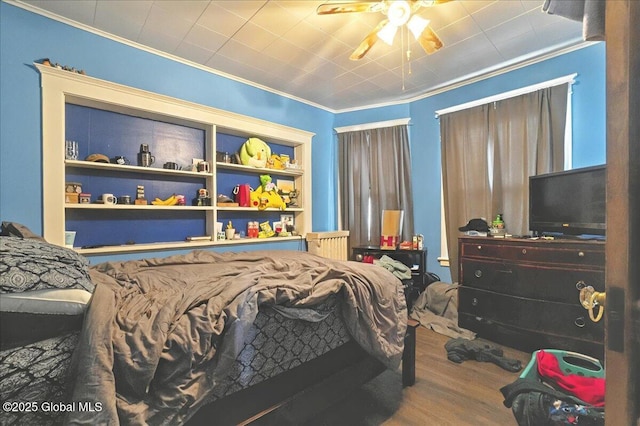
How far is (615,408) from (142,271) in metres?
2.20

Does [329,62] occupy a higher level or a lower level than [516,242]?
higher

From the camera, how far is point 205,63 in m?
2.82

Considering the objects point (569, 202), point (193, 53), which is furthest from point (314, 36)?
point (569, 202)

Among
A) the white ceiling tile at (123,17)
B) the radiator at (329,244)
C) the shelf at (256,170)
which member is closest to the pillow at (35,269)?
the white ceiling tile at (123,17)

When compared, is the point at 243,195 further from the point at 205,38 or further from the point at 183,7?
the point at 183,7

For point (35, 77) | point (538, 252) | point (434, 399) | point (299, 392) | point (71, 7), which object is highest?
point (71, 7)

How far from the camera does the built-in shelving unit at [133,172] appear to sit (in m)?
2.10

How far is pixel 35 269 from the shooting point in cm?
80

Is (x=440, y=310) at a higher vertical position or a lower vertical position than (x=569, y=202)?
lower

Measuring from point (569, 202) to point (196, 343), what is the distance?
9.04 feet

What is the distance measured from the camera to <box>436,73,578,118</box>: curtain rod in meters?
2.53

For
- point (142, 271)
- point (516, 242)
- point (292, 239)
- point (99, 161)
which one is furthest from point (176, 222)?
point (516, 242)

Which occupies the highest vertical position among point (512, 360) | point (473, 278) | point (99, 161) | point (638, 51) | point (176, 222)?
point (99, 161)

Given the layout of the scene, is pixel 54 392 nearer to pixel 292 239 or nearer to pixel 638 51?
pixel 638 51
